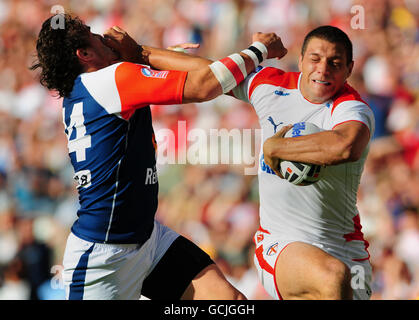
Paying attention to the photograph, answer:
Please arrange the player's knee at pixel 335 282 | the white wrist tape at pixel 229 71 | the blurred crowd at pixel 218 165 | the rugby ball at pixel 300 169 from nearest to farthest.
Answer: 1. the player's knee at pixel 335 282
2. the rugby ball at pixel 300 169
3. the white wrist tape at pixel 229 71
4. the blurred crowd at pixel 218 165

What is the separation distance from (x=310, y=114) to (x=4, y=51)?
6964 mm

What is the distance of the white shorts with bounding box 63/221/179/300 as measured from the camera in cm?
380

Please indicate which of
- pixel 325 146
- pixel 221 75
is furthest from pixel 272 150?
pixel 221 75

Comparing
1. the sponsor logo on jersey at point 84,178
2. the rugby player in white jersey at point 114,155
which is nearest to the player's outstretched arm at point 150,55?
the rugby player in white jersey at point 114,155

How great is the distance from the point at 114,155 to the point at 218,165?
3.36 metres

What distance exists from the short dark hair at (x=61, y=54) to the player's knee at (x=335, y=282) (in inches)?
81.8

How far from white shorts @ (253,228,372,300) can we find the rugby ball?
1.75 ft

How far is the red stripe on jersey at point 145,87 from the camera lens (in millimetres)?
3580

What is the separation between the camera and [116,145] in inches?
148

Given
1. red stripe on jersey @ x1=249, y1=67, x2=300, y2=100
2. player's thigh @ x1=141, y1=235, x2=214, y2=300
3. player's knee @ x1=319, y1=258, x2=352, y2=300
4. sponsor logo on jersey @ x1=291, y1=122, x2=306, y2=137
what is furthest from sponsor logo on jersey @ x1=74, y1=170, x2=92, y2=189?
player's knee @ x1=319, y1=258, x2=352, y2=300

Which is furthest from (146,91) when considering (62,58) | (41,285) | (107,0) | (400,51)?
(107,0)

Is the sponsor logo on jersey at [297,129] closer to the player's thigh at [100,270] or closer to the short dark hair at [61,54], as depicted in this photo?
the player's thigh at [100,270]

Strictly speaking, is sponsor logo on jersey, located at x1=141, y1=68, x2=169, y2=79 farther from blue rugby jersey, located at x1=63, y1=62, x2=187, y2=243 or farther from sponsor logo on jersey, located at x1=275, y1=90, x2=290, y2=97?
sponsor logo on jersey, located at x1=275, y1=90, x2=290, y2=97

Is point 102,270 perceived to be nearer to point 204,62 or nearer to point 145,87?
point 145,87
